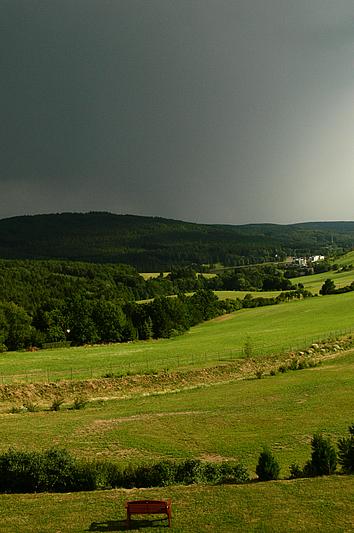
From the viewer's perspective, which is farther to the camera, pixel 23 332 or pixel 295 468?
pixel 23 332

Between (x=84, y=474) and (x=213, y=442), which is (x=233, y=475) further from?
(x=213, y=442)

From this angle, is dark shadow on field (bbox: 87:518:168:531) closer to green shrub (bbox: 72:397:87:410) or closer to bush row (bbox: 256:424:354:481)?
bush row (bbox: 256:424:354:481)

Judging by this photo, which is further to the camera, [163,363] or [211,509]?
[163,363]

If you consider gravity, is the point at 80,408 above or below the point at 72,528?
below

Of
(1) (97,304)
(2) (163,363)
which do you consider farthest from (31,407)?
(1) (97,304)

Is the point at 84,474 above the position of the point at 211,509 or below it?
below

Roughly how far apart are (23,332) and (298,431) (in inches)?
2495

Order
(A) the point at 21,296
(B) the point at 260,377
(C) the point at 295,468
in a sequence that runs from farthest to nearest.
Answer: (A) the point at 21,296 → (B) the point at 260,377 → (C) the point at 295,468

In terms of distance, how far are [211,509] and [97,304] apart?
72.8 meters

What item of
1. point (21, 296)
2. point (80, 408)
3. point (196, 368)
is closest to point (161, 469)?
point (80, 408)

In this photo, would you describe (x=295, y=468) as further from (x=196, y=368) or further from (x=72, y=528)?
(x=196, y=368)

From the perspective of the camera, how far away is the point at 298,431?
26656 mm

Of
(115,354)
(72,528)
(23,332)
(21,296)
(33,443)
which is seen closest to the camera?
(72,528)

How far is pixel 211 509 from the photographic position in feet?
49.4
